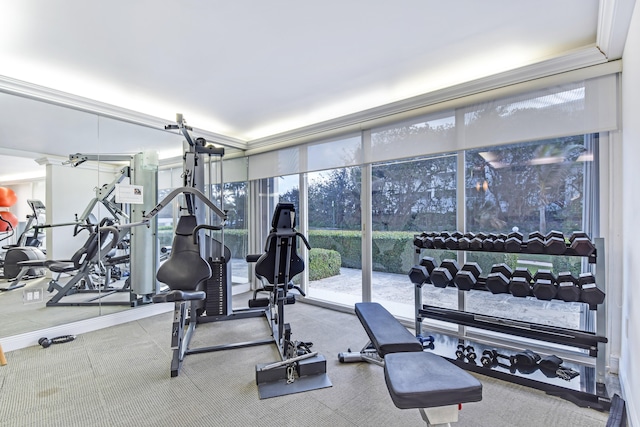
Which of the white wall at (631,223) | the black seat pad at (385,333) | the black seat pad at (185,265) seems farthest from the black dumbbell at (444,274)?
the black seat pad at (185,265)

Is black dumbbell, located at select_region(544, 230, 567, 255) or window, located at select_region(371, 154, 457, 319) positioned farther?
window, located at select_region(371, 154, 457, 319)

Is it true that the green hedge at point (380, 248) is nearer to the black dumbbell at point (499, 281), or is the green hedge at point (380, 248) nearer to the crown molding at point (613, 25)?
the black dumbbell at point (499, 281)

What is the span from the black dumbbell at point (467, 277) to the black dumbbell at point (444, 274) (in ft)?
0.18

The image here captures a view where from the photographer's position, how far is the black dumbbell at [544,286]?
2.12 meters

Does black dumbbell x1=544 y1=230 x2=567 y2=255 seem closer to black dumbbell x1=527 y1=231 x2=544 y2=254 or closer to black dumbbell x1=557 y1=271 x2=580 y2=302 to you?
black dumbbell x1=527 y1=231 x2=544 y2=254

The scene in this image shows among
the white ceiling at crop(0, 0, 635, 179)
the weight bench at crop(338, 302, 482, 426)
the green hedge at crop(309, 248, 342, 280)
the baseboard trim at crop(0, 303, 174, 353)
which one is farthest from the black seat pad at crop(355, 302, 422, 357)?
the baseboard trim at crop(0, 303, 174, 353)

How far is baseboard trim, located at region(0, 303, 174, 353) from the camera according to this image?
2.87 metres

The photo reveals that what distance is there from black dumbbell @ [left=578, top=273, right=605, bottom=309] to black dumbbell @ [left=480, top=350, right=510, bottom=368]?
0.78 metres

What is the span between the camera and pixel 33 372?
2.44 metres

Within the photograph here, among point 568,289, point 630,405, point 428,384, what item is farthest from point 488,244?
point 428,384

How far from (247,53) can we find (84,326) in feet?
11.1

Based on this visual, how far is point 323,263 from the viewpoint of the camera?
450 cm

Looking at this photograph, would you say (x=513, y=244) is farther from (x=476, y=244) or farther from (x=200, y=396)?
→ (x=200, y=396)

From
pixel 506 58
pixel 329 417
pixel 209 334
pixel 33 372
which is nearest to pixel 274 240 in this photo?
pixel 329 417
